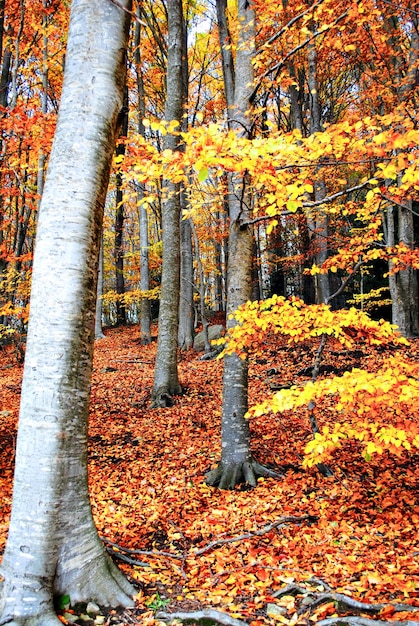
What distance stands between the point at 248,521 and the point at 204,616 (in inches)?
68.0

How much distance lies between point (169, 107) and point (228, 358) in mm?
6429

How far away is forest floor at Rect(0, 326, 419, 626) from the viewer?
9.40 ft

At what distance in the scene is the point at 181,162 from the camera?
12.0ft

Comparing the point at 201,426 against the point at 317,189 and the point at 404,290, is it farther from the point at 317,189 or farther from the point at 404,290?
the point at 317,189

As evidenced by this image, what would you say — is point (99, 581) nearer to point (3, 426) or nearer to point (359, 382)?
point (359, 382)

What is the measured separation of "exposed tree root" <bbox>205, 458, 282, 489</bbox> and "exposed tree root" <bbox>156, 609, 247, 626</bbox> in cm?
243

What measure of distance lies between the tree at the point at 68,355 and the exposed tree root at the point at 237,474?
2.42m

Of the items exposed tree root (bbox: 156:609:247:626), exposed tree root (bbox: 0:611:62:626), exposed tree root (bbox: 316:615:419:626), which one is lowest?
exposed tree root (bbox: 156:609:247:626)

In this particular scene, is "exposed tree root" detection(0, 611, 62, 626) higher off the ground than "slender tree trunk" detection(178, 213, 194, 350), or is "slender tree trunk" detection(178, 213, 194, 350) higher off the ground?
"slender tree trunk" detection(178, 213, 194, 350)

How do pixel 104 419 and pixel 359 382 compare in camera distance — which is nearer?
pixel 359 382

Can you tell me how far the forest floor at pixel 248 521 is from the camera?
9.40 feet

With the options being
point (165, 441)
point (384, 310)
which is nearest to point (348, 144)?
point (165, 441)

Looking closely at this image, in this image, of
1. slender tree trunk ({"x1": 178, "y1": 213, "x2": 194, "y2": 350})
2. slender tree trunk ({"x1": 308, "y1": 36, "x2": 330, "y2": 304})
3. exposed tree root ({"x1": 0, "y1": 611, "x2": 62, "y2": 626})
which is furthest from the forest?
slender tree trunk ({"x1": 178, "y1": 213, "x2": 194, "y2": 350})

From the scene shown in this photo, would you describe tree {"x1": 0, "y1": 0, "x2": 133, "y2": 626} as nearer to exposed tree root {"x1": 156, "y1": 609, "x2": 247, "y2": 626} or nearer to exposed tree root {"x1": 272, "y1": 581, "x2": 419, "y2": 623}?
exposed tree root {"x1": 156, "y1": 609, "x2": 247, "y2": 626}
